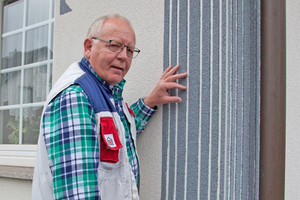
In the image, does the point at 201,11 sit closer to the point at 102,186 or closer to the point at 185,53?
the point at 185,53

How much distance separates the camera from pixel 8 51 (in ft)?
12.3

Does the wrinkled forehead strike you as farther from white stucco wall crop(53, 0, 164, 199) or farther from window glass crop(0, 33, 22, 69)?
window glass crop(0, 33, 22, 69)

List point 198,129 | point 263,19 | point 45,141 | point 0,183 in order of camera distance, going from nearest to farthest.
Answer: point 45,141 < point 263,19 < point 198,129 < point 0,183

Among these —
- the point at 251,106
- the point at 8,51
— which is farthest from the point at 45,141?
the point at 8,51

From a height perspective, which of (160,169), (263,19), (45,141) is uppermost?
(263,19)

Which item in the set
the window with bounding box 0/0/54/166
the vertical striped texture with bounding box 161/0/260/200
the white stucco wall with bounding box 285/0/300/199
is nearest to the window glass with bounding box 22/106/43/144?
the window with bounding box 0/0/54/166

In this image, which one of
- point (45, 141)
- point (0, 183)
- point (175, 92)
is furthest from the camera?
point (0, 183)

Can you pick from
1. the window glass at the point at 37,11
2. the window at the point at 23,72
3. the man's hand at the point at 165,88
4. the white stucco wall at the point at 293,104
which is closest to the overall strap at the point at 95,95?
the man's hand at the point at 165,88

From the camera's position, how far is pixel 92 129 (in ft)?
4.16

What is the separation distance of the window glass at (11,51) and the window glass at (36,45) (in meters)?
0.14

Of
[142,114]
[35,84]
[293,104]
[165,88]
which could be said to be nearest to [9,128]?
[35,84]

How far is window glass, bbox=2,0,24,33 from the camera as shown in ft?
12.0

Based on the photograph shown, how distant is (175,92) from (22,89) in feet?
8.23

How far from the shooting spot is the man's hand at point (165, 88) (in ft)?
5.82
